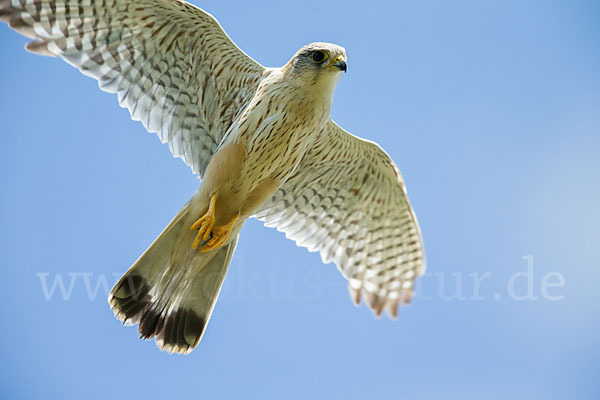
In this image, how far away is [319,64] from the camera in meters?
5.92

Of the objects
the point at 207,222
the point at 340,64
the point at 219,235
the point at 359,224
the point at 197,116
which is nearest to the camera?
the point at 340,64

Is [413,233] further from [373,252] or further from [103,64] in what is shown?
[103,64]

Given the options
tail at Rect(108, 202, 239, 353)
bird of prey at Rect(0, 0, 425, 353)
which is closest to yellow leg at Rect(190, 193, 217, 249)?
bird of prey at Rect(0, 0, 425, 353)

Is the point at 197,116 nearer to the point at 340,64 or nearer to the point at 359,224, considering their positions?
the point at 340,64

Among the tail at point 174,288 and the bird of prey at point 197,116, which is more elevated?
the bird of prey at point 197,116

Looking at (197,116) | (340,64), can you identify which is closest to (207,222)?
(197,116)

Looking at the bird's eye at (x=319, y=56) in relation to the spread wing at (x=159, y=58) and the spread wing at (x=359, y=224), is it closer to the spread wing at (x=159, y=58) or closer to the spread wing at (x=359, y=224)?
the spread wing at (x=159, y=58)

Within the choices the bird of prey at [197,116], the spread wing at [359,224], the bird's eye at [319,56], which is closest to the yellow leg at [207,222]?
the bird of prey at [197,116]

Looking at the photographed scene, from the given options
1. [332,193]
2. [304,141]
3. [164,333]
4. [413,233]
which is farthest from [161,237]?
[413,233]

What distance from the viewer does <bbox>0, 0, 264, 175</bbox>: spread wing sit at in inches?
246

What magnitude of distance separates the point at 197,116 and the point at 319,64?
145 cm

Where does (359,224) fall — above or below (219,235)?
above

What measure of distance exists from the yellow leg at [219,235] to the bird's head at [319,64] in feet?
4.42

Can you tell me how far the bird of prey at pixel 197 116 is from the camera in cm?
612
